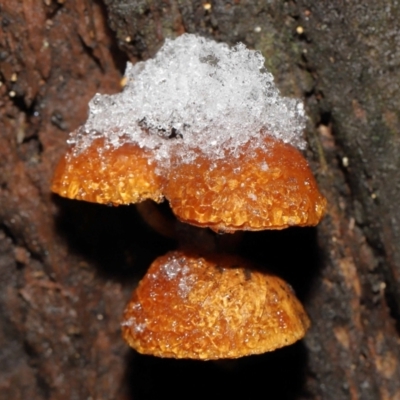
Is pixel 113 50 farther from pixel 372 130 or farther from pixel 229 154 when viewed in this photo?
pixel 372 130

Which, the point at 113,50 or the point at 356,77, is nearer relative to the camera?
the point at 356,77

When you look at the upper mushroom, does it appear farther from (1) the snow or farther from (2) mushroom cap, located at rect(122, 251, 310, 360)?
(2) mushroom cap, located at rect(122, 251, 310, 360)

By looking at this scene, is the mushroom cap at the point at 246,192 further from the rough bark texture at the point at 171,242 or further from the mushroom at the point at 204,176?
the rough bark texture at the point at 171,242

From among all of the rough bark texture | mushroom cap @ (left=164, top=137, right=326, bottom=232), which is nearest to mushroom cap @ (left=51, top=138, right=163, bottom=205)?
mushroom cap @ (left=164, top=137, right=326, bottom=232)

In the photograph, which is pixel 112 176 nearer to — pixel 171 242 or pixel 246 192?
pixel 246 192

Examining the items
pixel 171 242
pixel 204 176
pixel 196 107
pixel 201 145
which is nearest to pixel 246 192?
pixel 204 176

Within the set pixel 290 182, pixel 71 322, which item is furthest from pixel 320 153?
pixel 71 322
